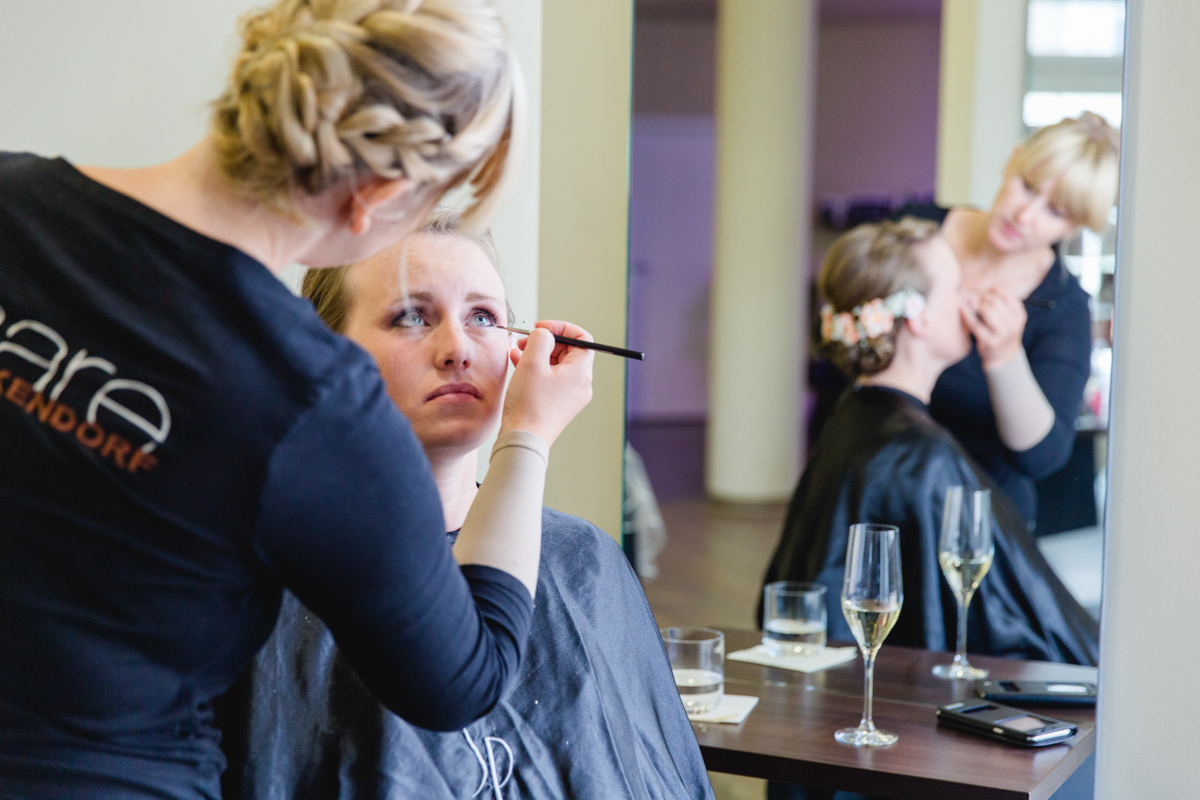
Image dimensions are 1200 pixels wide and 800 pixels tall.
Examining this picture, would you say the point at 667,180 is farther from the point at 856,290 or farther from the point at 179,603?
the point at 179,603

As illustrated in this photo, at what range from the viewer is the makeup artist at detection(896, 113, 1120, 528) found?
1.60 m

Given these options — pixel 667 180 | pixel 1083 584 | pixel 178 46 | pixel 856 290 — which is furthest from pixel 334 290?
pixel 1083 584

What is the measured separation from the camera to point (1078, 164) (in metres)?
1.59

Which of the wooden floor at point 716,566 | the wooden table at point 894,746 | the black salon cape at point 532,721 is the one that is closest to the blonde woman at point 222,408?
the black salon cape at point 532,721

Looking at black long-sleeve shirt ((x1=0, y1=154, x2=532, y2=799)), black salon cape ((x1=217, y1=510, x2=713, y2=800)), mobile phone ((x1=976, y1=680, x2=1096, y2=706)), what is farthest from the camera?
mobile phone ((x1=976, y1=680, x2=1096, y2=706))

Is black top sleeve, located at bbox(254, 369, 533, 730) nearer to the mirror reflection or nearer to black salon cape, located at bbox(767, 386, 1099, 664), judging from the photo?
the mirror reflection

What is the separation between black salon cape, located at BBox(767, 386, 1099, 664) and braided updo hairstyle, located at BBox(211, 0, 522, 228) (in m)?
→ 1.14

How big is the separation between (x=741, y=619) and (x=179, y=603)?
123 centimetres

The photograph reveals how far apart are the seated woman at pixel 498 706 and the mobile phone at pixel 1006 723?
1.08ft

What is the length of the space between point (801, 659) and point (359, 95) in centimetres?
122

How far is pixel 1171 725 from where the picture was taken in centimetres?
149

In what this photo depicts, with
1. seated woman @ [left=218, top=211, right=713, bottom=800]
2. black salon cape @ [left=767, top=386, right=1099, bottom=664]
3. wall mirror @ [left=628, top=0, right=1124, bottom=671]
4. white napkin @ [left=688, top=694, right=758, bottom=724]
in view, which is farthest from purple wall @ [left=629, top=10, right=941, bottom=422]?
white napkin @ [left=688, top=694, right=758, bottom=724]

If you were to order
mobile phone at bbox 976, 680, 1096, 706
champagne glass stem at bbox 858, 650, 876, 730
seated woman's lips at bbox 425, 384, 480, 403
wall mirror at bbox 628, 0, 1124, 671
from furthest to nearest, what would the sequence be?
wall mirror at bbox 628, 0, 1124, 671 < mobile phone at bbox 976, 680, 1096, 706 < champagne glass stem at bbox 858, 650, 876, 730 < seated woman's lips at bbox 425, 384, 480, 403

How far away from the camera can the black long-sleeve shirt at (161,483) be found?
69 cm
